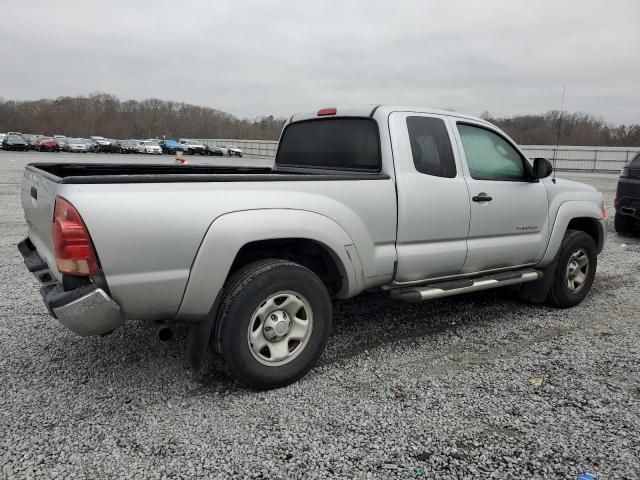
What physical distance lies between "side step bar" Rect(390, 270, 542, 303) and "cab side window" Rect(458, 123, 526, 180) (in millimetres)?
860

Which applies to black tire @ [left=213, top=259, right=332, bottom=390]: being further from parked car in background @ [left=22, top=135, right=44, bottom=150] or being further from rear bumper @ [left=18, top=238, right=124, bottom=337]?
parked car in background @ [left=22, top=135, right=44, bottom=150]

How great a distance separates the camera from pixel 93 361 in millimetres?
3717

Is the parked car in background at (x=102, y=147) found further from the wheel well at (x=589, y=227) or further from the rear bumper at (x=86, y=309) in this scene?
the rear bumper at (x=86, y=309)

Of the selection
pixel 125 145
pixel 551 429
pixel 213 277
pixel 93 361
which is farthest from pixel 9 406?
pixel 125 145

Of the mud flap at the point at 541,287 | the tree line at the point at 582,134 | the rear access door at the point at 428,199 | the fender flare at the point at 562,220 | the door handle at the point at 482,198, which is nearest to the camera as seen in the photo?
the rear access door at the point at 428,199

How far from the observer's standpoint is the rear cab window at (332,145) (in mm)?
4027

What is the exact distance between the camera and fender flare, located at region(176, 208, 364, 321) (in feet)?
9.58

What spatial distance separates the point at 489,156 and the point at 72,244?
3.42 meters

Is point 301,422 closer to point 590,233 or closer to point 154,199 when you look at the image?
point 154,199

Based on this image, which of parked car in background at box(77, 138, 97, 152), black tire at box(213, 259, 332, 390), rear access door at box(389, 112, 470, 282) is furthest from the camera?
parked car in background at box(77, 138, 97, 152)

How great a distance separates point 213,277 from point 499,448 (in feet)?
5.99

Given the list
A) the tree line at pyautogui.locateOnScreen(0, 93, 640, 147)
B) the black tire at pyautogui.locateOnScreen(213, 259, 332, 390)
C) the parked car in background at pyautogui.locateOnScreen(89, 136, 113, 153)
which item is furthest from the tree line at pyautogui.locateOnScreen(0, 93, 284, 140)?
the black tire at pyautogui.locateOnScreen(213, 259, 332, 390)

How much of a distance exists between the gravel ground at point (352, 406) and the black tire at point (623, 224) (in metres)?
5.97

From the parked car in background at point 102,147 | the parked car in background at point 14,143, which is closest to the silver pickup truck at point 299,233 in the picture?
the parked car in background at point 14,143
